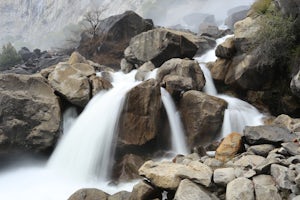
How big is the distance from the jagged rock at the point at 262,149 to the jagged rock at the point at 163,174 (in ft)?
7.83

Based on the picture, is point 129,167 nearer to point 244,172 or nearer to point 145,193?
point 145,193

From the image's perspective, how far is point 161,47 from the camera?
21.0 m

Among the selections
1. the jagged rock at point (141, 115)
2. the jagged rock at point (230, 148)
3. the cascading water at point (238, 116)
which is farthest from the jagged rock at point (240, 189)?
the jagged rock at point (141, 115)

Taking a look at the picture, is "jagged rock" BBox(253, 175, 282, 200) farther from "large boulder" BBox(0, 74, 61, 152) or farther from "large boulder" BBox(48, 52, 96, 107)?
"large boulder" BBox(48, 52, 96, 107)

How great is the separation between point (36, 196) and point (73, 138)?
11.2 ft

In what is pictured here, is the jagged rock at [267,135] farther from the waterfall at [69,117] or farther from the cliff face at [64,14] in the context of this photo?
the cliff face at [64,14]

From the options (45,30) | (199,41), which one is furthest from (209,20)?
(45,30)

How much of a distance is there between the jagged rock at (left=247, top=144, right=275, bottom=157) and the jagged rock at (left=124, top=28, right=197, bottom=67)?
11.3 meters

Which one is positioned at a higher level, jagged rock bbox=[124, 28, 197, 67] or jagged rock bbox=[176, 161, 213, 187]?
jagged rock bbox=[124, 28, 197, 67]

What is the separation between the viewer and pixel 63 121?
640 inches

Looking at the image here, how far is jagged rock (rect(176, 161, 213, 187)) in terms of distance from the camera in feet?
28.1

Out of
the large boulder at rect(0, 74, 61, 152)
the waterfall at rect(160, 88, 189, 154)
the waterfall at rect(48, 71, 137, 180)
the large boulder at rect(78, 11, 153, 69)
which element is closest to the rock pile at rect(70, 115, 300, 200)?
the waterfall at rect(48, 71, 137, 180)

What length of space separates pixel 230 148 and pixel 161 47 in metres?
10.7

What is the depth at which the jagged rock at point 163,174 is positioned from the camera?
898 cm
